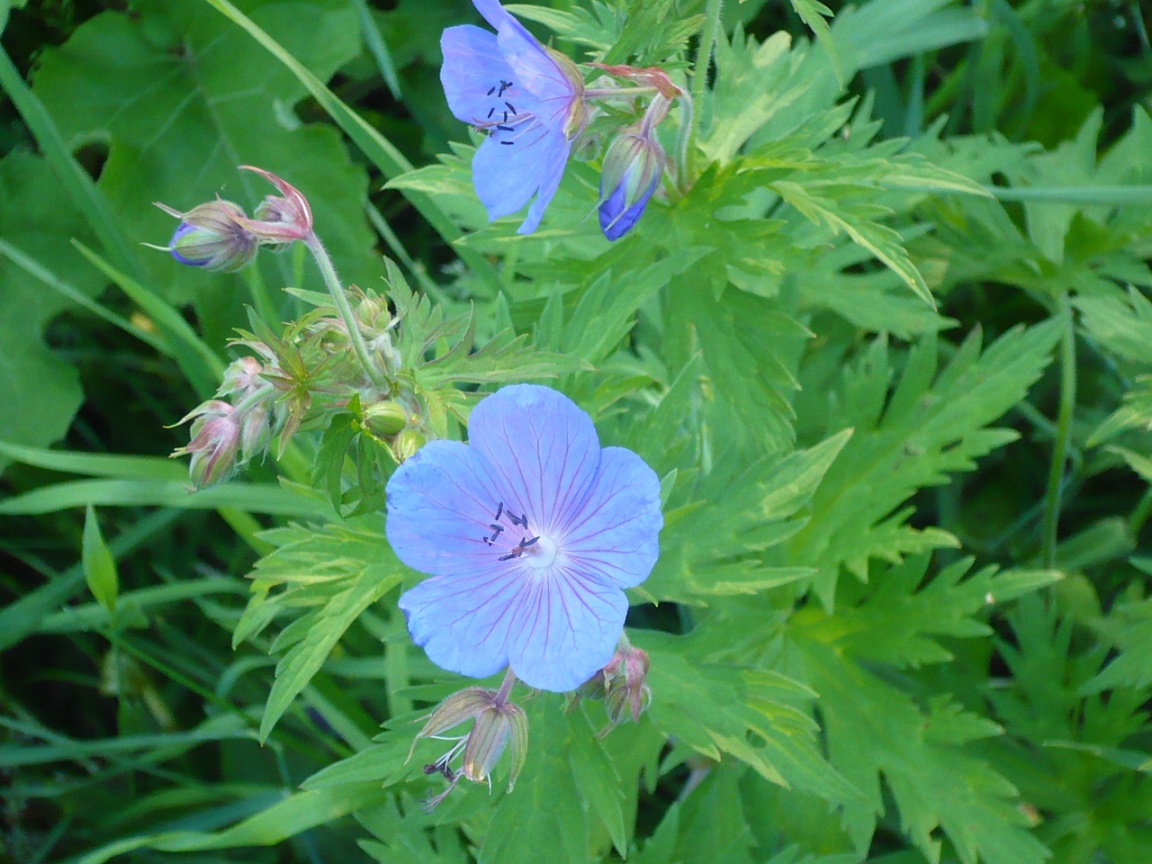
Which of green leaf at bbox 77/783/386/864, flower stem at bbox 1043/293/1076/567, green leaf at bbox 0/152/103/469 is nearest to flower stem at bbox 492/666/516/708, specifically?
green leaf at bbox 77/783/386/864

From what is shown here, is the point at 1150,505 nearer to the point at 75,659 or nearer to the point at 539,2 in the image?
the point at 539,2

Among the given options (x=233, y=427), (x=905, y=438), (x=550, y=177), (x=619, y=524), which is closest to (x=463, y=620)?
(x=619, y=524)

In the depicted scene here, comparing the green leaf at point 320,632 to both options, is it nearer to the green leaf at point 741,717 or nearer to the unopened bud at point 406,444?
the unopened bud at point 406,444

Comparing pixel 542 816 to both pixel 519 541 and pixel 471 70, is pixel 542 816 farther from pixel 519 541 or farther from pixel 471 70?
pixel 471 70

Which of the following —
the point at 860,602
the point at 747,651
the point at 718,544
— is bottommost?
the point at 860,602

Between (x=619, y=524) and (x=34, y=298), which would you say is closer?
(x=619, y=524)

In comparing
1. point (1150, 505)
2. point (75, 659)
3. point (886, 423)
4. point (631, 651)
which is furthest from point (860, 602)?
point (75, 659)

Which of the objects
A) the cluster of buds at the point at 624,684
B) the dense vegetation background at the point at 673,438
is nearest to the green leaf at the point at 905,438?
the dense vegetation background at the point at 673,438

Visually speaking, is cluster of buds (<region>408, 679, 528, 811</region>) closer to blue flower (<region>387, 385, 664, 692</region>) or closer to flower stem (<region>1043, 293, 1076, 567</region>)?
blue flower (<region>387, 385, 664, 692</region>)
